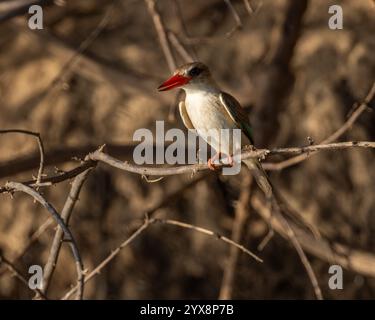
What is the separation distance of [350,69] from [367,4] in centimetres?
40

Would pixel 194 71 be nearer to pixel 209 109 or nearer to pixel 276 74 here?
pixel 209 109

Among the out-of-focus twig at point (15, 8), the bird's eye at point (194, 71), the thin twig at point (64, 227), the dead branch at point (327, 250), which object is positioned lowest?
the thin twig at point (64, 227)

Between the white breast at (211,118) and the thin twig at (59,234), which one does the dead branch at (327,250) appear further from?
the thin twig at (59,234)

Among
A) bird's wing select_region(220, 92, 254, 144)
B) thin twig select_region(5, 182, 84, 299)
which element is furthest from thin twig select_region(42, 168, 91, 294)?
bird's wing select_region(220, 92, 254, 144)

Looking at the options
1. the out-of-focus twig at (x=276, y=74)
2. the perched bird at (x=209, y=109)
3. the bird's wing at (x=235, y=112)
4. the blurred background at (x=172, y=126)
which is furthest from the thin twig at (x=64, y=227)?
the blurred background at (x=172, y=126)

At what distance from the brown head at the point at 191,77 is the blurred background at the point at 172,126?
1169 millimetres

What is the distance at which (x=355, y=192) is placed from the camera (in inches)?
226

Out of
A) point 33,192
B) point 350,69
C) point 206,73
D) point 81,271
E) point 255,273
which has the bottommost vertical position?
point 81,271

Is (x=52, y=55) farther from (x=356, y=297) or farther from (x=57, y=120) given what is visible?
(x=356, y=297)

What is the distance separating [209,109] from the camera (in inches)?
168

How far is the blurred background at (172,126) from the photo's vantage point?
226 inches
